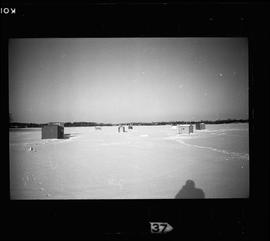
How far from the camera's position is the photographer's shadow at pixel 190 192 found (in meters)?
1.13

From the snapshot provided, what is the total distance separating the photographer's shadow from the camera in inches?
44.5

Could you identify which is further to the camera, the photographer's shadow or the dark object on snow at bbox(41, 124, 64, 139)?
the dark object on snow at bbox(41, 124, 64, 139)

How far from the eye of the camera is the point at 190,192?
1.17 meters
